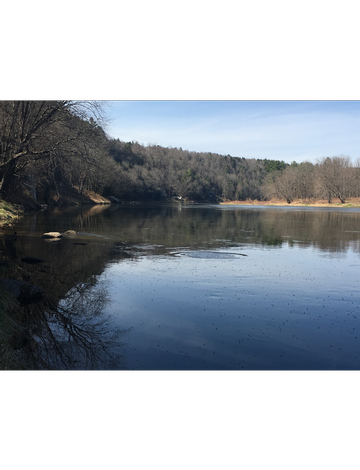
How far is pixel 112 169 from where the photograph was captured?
75438 mm

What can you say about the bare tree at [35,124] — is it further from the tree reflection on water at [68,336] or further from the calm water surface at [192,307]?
the tree reflection on water at [68,336]

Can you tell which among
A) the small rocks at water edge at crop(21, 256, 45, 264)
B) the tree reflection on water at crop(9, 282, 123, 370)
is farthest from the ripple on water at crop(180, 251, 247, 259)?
the tree reflection on water at crop(9, 282, 123, 370)

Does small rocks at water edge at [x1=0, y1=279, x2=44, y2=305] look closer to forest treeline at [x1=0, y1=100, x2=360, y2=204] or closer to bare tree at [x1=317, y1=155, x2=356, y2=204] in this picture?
forest treeline at [x1=0, y1=100, x2=360, y2=204]

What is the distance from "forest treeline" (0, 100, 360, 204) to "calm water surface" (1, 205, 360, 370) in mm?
9949

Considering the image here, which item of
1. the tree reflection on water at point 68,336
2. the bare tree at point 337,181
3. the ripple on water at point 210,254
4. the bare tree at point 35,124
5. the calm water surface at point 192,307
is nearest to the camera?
the tree reflection on water at point 68,336

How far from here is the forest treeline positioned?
2461 cm

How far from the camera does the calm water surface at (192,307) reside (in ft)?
21.3

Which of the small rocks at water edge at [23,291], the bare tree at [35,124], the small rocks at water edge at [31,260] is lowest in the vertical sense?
the small rocks at water edge at [23,291]

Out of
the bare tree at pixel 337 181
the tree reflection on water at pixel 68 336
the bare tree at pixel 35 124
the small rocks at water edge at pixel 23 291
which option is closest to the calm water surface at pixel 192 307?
the tree reflection on water at pixel 68 336

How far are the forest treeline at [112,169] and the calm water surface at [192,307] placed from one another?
9949mm

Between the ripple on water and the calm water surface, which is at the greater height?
the ripple on water

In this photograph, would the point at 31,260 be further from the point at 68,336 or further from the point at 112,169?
the point at 112,169
